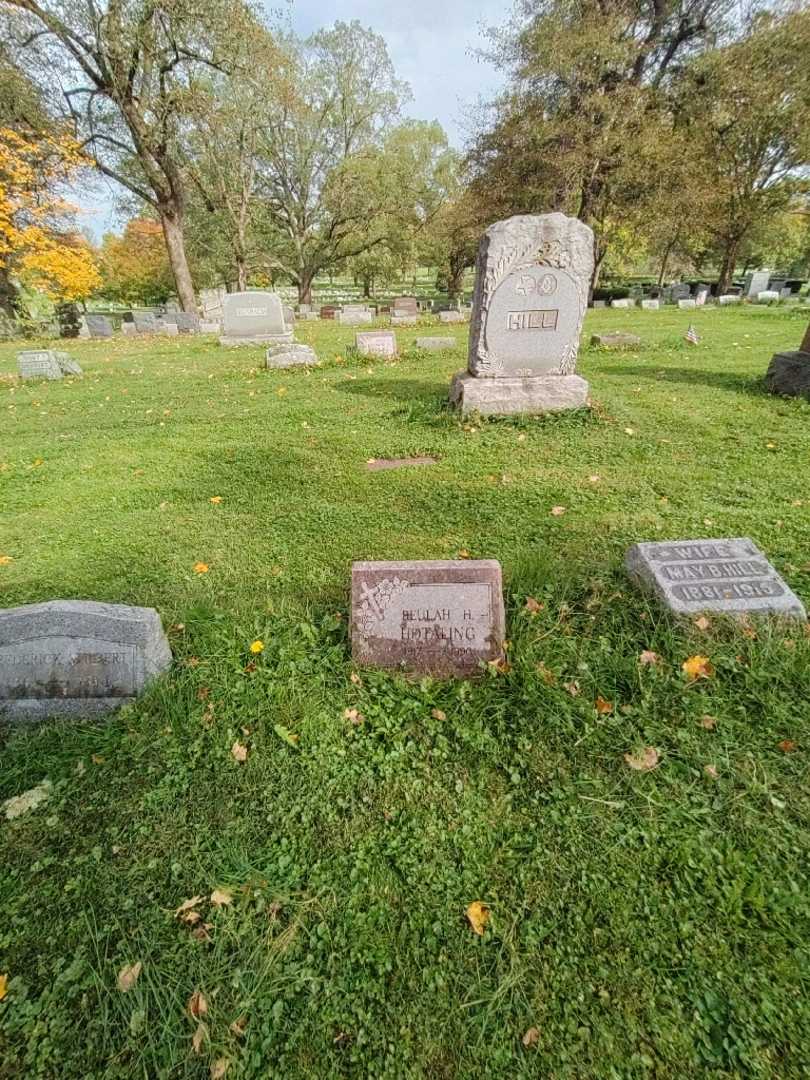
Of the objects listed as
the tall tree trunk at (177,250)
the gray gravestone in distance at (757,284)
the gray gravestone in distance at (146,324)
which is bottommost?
the gray gravestone in distance at (146,324)

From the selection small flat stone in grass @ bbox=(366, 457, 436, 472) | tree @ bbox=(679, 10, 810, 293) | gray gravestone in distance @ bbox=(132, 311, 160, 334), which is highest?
tree @ bbox=(679, 10, 810, 293)

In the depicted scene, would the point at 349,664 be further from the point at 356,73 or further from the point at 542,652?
the point at 356,73

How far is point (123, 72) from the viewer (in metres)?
16.0

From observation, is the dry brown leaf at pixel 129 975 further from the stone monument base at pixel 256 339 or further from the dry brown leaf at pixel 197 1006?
the stone monument base at pixel 256 339

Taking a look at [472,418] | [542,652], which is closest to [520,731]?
[542,652]

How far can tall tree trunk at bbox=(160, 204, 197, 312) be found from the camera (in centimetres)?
1928

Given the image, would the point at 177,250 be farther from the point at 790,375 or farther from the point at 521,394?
the point at 790,375

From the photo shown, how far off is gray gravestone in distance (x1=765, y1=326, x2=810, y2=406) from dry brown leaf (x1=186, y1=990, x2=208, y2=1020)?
8.28m

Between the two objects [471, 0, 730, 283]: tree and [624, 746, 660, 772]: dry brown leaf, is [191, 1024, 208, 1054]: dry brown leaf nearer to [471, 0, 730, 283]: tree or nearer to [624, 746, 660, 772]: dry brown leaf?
[624, 746, 660, 772]: dry brown leaf

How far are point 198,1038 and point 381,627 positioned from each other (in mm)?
1544

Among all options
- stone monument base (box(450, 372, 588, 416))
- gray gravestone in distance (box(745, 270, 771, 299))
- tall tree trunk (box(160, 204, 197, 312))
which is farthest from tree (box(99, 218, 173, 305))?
stone monument base (box(450, 372, 588, 416))

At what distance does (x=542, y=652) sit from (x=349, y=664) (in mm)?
1008

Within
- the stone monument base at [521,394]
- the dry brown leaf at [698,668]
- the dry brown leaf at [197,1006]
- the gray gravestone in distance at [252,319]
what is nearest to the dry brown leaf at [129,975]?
the dry brown leaf at [197,1006]

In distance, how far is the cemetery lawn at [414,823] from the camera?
4.69 feet
